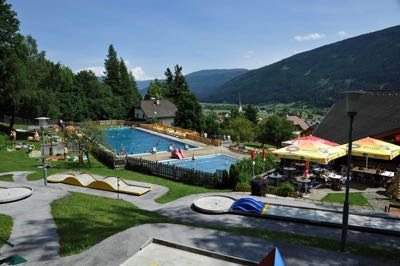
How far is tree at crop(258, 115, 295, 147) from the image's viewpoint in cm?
4872

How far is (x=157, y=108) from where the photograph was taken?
218 ft

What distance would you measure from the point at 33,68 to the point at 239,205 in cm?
3744

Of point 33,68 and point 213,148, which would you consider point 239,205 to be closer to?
point 213,148

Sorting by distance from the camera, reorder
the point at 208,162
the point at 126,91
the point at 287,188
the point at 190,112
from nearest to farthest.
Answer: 1. the point at 287,188
2. the point at 208,162
3. the point at 190,112
4. the point at 126,91

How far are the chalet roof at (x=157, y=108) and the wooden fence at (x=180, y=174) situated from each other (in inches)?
1480

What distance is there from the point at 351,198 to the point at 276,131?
3164 cm

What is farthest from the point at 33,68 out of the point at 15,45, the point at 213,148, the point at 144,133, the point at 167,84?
the point at 167,84

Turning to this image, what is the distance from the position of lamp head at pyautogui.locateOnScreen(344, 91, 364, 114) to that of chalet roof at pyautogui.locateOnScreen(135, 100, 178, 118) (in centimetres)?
5633

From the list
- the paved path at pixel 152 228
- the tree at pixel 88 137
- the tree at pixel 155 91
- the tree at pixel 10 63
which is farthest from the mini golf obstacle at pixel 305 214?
the tree at pixel 155 91

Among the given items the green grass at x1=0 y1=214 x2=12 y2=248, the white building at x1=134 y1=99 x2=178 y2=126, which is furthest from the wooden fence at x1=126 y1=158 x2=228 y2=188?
the white building at x1=134 y1=99 x2=178 y2=126

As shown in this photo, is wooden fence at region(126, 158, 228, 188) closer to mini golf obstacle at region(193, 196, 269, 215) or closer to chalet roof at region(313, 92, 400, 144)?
mini golf obstacle at region(193, 196, 269, 215)

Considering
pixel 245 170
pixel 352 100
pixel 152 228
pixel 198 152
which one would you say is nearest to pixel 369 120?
pixel 245 170

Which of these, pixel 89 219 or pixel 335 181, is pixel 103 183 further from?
pixel 335 181

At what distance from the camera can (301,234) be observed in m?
12.3
